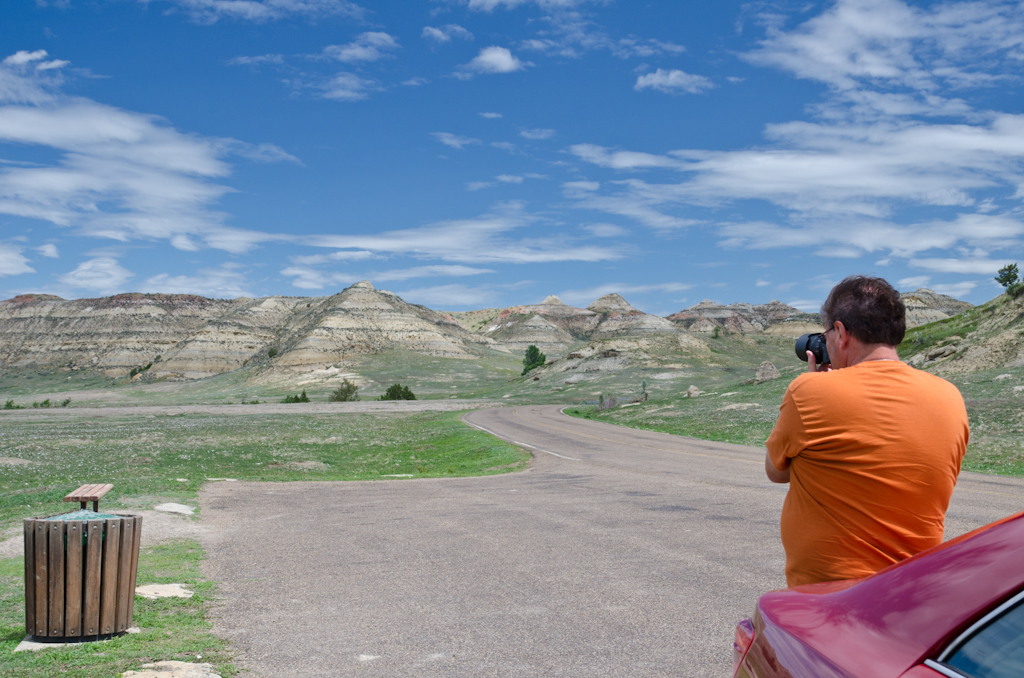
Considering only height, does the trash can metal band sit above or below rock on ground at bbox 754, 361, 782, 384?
below

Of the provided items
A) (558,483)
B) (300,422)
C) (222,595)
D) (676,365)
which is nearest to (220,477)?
(558,483)

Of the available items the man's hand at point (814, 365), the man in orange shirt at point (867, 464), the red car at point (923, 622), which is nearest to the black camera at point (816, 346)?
the man's hand at point (814, 365)

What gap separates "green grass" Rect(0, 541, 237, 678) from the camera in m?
5.56

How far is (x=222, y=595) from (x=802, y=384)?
6.72m

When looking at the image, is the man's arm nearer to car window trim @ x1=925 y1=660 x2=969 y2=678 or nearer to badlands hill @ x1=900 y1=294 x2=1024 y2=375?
car window trim @ x1=925 y1=660 x2=969 y2=678

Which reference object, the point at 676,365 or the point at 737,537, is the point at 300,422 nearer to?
the point at 737,537

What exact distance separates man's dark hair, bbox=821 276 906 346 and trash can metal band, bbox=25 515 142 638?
5.77 metres

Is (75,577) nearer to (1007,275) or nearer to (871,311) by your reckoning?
(871,311)

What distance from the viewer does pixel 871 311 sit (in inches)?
132

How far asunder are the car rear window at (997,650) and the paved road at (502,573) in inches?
144

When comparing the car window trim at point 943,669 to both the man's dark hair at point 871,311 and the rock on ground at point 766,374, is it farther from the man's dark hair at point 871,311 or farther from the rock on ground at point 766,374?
the rock on ground at point 766,374

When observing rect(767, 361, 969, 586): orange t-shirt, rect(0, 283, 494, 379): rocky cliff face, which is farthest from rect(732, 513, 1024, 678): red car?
rect(0, 283, 494, 379): rocky cliff face

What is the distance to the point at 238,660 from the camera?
19.1 feet

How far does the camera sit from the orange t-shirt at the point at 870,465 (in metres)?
3.05
